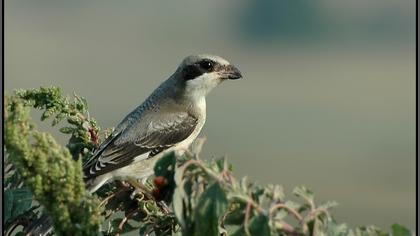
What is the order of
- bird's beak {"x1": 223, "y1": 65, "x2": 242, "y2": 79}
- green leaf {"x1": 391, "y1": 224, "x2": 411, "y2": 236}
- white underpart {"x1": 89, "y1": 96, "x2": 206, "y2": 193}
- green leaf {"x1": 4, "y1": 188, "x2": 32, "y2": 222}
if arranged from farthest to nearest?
bird's beak {"x1": 223, "y1": 65, "x2": 242, "y2": 79} → white underpart {"x1": 89, "y1": 96, "x2": 206, "y2": 193} → green leaf {"x1": 4, "y1": 188, "x2": 32, "y2": 222} → green leaf {"x1": 391, "y1": 224, "x2": 411, "y2": 236}

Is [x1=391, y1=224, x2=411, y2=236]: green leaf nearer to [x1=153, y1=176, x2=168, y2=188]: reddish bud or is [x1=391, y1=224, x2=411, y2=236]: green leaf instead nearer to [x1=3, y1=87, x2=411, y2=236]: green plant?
[x1=3, y1=87, x2=411, y2=236]: green plant

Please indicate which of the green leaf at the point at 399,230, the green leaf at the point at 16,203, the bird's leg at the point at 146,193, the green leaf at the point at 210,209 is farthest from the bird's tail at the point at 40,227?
the green leaf at the point at 399,230

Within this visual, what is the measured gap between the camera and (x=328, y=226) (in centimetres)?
236

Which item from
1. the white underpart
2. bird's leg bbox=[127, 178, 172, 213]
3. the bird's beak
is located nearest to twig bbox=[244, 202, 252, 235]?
bird's leg bbox=[127, 178, 172, 213]

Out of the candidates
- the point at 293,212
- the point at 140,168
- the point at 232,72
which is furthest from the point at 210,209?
the point at 232,72

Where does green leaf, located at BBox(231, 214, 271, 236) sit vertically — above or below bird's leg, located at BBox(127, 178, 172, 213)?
above

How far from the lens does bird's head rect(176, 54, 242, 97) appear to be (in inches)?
230

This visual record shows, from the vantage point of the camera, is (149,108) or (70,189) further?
(149,108)

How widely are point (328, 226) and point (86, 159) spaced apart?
222 cm

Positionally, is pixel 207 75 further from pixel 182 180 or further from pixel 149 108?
pixel 182 180

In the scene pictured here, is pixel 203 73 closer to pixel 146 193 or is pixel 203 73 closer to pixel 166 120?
pixel 166 120

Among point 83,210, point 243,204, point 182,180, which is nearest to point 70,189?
point 83,210

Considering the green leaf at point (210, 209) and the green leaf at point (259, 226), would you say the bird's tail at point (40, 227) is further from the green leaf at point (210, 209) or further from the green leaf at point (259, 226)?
the green leaf at point (259, 226)

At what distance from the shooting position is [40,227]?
3334 mm
